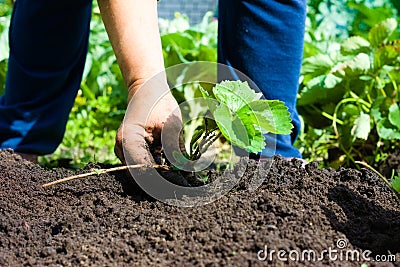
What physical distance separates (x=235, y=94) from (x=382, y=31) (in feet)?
4.87

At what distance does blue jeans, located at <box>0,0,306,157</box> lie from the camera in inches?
77.2

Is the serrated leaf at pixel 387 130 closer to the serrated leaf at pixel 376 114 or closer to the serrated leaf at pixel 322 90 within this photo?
the serrated leaf at pixel 376 114

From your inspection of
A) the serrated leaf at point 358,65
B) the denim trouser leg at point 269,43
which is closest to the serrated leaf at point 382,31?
the serrated leaf at point 358,65

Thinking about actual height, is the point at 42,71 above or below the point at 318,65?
above

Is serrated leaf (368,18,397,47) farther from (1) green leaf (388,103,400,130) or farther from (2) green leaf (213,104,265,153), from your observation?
(2) green leaf (213,104,265,153)

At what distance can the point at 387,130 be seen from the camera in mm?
2484

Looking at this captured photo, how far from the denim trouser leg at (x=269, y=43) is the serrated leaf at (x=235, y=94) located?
584 millimetres

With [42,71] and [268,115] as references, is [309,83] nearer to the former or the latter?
[42,71]

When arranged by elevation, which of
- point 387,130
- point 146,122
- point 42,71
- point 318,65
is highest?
point 146,122

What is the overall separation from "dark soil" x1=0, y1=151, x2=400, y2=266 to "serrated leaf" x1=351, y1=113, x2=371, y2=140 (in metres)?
0.91

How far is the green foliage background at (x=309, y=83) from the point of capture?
2.67m

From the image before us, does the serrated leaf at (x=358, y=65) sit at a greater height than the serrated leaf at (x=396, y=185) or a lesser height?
lesser

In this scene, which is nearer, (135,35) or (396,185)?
(396,185)

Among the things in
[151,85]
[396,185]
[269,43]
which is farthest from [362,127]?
[151,85]
